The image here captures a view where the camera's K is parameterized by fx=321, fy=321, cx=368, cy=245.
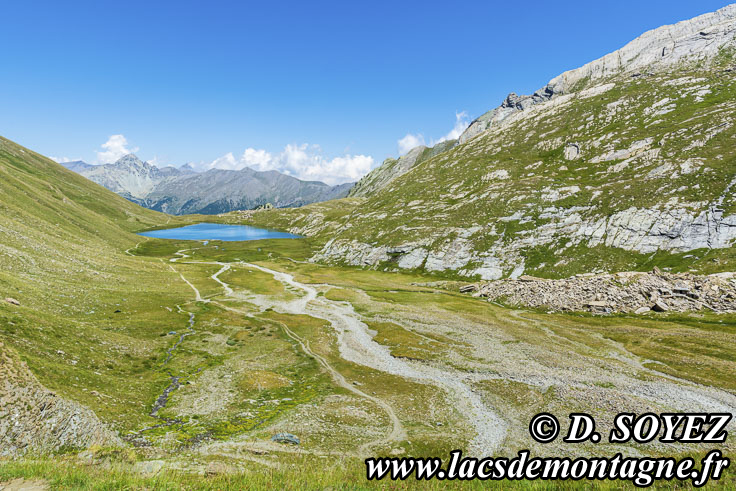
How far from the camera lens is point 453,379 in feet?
158

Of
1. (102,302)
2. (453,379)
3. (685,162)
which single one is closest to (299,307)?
(102,302)

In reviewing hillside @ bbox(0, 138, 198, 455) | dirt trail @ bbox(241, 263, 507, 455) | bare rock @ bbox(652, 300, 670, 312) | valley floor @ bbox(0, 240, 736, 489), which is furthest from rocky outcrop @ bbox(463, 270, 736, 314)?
hillside @ bbox(0, 138, 198, 455)

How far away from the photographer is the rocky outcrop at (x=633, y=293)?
75.6 meters

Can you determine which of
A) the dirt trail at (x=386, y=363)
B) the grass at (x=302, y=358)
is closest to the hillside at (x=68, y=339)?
the grass at (x=302, y=358)

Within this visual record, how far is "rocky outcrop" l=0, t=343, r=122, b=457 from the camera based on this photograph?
21.5m

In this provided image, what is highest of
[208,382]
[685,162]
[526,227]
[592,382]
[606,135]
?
[606,135]

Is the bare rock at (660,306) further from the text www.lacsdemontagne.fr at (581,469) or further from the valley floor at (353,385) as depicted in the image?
the text www.lacsdemontagne.fr at (581,469)

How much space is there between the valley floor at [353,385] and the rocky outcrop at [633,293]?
519 cm

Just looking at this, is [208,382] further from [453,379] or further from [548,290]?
[548,290]

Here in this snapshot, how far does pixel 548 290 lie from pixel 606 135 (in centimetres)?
15169

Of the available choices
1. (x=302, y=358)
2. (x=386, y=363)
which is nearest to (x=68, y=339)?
(x=302, y=358)

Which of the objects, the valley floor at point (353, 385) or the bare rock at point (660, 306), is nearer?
the valley floor at point (353, 385)

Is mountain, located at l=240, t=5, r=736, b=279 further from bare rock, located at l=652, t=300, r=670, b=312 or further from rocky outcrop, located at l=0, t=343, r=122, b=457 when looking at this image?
rocky outcrop, located at l=0, t=343, r=122, b=457

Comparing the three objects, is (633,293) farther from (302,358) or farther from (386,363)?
(302,358)
